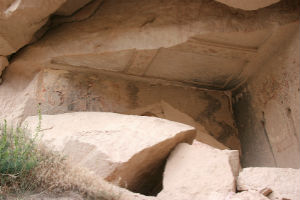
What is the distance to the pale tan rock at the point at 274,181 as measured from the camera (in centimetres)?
355

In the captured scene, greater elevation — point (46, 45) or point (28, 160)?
point (46, 45)

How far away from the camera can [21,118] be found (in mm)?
4672

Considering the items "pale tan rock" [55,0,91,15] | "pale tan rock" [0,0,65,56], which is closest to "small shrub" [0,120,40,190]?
"pale tan rock" [0,0,65,56]

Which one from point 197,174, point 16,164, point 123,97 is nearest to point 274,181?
point 197,174

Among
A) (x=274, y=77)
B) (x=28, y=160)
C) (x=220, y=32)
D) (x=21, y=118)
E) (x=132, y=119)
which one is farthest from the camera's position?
(x=274, y=77)

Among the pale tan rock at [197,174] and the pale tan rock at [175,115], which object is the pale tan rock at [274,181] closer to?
the pale tan rock at [197,174]

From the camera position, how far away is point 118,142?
382 cm

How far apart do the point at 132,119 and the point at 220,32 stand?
1526 millimetres

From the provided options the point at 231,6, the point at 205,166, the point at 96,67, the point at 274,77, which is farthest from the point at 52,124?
the point at 274,77

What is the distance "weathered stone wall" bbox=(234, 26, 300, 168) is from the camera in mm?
4969

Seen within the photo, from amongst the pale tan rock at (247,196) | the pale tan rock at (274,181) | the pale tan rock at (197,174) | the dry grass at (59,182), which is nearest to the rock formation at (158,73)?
the pale tan rock at (197,174)

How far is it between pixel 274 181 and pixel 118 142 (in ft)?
4.31

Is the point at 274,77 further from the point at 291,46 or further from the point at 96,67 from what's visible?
the point at 96,67

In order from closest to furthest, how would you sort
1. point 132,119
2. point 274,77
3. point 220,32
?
point 132,119, point 220,32, point 274,77
